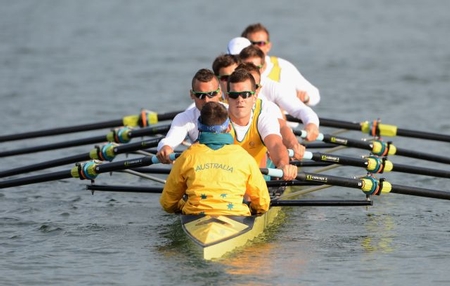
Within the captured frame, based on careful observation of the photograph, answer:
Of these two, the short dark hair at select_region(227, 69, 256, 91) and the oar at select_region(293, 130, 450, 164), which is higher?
the short dark hair at select_region(227, 69, 256, 91)

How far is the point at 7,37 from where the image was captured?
92.4 ft

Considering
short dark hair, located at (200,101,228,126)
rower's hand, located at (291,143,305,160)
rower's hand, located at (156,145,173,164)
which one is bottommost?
rower's hand, located at (156,145,173,164)

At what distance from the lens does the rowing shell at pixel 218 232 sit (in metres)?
8.67

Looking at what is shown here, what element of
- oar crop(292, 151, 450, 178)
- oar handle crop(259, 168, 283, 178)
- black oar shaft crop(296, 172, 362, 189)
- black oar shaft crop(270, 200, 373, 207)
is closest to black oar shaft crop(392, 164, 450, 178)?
oar crop(292, 151, 450, 178)

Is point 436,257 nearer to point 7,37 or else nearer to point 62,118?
point 62,118

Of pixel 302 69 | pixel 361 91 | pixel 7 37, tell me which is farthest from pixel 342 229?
pixel 7 37

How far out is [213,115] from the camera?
8.75m

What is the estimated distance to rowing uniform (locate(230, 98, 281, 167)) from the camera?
33.1 ft

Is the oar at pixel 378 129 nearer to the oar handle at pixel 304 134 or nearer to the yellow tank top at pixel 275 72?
the oar handle at pixel 304 134

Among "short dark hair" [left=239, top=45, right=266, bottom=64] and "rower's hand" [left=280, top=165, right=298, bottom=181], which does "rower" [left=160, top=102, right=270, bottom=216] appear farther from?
"short dark hair" [left=239, top=45, right=266, bottom=64]

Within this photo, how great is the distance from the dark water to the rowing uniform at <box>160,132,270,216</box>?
42 centimetres

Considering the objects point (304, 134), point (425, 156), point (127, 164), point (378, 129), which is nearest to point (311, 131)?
point (304, 134)

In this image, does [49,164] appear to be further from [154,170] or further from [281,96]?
[281,96]

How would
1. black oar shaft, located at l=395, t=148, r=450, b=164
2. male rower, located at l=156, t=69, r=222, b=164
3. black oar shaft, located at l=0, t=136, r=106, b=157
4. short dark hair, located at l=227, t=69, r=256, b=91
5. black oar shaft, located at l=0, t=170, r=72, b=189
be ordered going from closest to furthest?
short dark hair, located at l=227, t=69, r=256, b=91
male rower, located at l=156, t=69, r=222, b=164
black oar shaft, located at l=0, t=170, r=72, b=189
black oar shaft, located at l=395, t=148, r=450, b=164
black oar shaft, located at l=0, t=136, r=106, b=157
